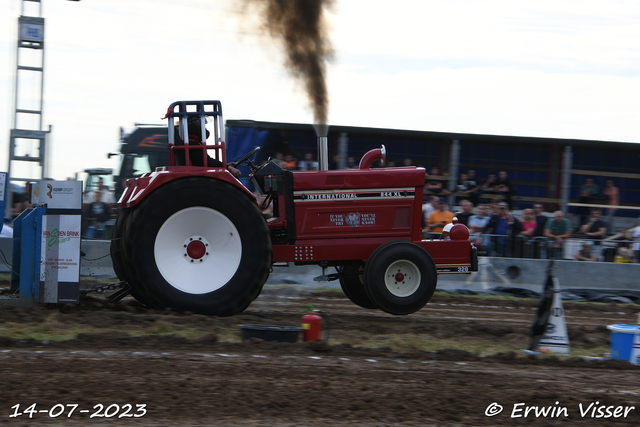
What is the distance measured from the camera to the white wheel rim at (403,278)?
7.48m

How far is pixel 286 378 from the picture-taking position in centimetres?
480

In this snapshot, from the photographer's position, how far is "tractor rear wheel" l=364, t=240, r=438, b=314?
7387 millimetres

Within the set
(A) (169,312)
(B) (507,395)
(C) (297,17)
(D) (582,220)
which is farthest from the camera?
(D) (582,220)

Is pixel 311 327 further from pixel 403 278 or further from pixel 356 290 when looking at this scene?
pixel 356 290

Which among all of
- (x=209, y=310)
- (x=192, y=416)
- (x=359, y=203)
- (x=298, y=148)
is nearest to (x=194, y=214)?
(x=209, y=310)

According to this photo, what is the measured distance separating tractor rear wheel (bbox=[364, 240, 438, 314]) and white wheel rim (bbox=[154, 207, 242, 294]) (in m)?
1.44

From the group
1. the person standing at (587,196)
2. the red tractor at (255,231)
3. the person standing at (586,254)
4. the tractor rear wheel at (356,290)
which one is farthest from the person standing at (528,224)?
the tractor rear wheel at (356,290)

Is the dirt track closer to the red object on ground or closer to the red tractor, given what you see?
the red object on ground

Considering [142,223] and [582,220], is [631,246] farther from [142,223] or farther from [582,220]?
[142,223]

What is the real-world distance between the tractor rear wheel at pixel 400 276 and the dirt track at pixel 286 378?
1.29ft

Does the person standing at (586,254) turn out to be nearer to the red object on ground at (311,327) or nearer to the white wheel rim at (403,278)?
the white wheel rim at (403,278)

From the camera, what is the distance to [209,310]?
7070mm

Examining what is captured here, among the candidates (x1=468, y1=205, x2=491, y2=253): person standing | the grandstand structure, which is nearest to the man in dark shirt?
(x1=468, y1=205, x2=491, y2=253): person standing

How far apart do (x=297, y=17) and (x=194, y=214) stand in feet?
9.35
